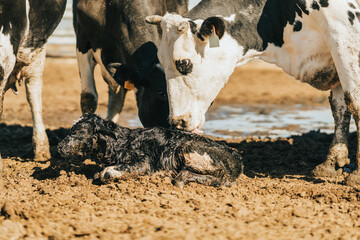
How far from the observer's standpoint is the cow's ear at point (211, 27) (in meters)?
5.19

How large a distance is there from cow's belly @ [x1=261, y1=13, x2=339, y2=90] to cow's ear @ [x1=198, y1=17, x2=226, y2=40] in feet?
2.84

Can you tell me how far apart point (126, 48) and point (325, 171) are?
2.67m

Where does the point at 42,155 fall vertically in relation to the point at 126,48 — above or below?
below

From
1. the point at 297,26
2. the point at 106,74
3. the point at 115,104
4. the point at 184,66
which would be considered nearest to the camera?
the point at 184,66

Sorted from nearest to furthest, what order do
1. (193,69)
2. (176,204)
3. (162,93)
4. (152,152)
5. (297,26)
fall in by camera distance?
(176,204), (152,152), (193,69), (297,26), (162,93)

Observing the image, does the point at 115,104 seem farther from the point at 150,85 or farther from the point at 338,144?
the point at 338,144

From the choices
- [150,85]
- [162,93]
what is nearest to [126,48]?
[150,85]

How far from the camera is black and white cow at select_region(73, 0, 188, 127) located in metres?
6.17

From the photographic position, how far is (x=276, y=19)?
5.79 metres

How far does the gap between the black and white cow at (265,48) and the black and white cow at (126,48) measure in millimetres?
652

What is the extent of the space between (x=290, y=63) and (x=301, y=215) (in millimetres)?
2398

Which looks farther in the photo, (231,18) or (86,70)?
(86,70)

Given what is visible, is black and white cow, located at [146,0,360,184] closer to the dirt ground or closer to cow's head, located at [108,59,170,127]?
cow's head, located at [108,59,170,127]

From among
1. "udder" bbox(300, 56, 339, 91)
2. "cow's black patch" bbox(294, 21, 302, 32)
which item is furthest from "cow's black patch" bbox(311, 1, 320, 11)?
"udder" bbox(300, 56, 339, 91)
